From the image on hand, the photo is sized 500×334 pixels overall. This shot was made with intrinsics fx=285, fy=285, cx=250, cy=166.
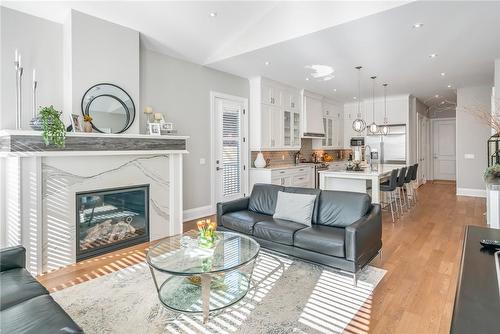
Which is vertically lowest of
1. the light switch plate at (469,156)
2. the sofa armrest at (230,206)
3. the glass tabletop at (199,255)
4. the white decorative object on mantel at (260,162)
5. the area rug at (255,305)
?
the area rug at (255,305)

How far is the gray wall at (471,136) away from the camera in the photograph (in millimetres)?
7441

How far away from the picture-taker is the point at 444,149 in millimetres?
11180

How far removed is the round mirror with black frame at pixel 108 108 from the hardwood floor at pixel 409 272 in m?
1.75

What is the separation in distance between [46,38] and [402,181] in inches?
257

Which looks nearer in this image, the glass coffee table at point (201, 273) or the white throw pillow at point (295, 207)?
the glass coffee table at point (201, 273)

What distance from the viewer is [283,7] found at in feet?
14.3

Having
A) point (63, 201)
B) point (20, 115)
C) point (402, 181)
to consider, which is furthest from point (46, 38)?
point (402, 181)

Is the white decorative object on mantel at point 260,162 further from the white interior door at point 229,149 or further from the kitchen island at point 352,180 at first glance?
Result: the kitchen island at point 352,180

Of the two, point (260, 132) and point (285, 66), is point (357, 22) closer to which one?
point (285, 66)

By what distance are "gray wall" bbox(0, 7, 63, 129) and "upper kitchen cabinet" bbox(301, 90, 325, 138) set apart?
5.77 meters

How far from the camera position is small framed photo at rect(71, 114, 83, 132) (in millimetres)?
3520

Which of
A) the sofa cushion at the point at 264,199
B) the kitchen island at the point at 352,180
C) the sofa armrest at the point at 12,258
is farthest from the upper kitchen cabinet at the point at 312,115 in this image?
the sofa armrest at the point at 12,258

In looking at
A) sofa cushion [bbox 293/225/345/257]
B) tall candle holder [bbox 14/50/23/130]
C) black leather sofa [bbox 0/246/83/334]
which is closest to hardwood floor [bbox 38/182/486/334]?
sofa cushion [bbox 293/225/345/257]

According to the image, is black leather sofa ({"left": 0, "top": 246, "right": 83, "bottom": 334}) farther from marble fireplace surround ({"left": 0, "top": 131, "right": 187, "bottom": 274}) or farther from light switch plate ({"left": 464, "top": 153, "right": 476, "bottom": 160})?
light switch plate ({"left": 464, "top": 153, "right": 476, "bottom": 160})
